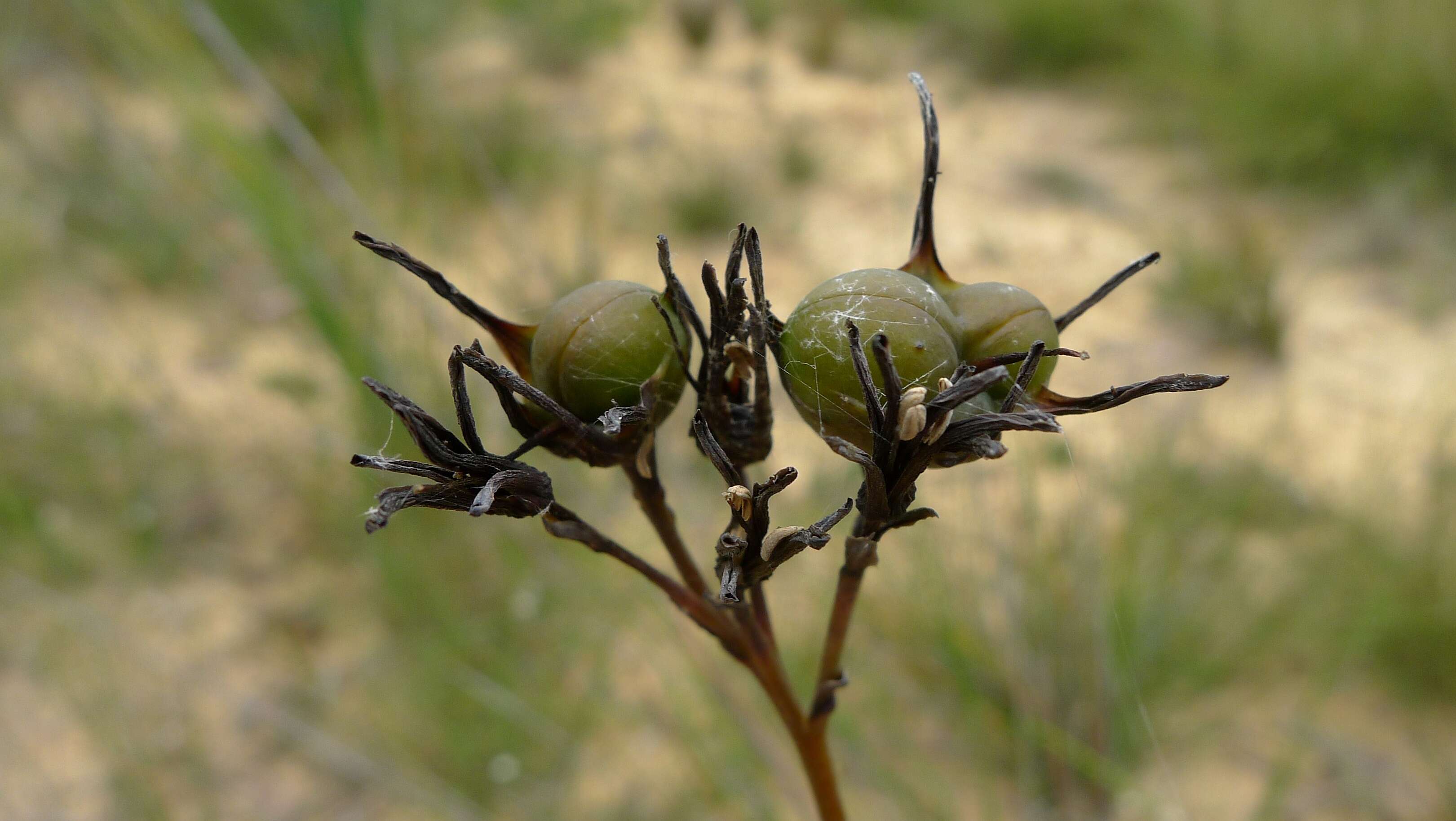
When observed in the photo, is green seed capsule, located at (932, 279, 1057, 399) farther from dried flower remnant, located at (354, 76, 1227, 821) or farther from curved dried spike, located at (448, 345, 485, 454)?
curved dried spike, located at (448, 345, 485, 454)

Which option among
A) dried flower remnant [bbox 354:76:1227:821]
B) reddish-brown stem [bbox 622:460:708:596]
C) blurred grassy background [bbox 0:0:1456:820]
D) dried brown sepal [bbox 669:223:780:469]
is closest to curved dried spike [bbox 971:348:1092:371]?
dried flower remnant [bbox 354:76:1227:821]

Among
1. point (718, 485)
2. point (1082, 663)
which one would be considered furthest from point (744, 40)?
point (1082, 663)

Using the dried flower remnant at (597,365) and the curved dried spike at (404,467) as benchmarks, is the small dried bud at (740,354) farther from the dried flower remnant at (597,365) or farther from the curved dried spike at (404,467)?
the curved dried spike at (404,467)

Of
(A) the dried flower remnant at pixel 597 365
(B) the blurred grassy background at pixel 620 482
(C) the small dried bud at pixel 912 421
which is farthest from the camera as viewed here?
(B) the blurred grassy background at pixel 620 482

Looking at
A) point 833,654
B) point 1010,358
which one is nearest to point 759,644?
point 833,654

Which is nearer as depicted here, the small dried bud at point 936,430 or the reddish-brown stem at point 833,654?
the small dried bud at point 936,430

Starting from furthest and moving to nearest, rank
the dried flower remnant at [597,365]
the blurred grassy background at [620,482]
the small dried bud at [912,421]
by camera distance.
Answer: the blurred grassy background at [620,482] < the dried flower remnant at [597,365] < the small dried bud at [912,421]

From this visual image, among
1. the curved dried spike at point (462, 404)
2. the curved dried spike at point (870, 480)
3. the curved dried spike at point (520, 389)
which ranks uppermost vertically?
the curved dried spike at point (520, 389)

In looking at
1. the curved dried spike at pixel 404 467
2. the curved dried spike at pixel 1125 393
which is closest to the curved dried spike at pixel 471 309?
the curved dried spike at pixel 404 467
